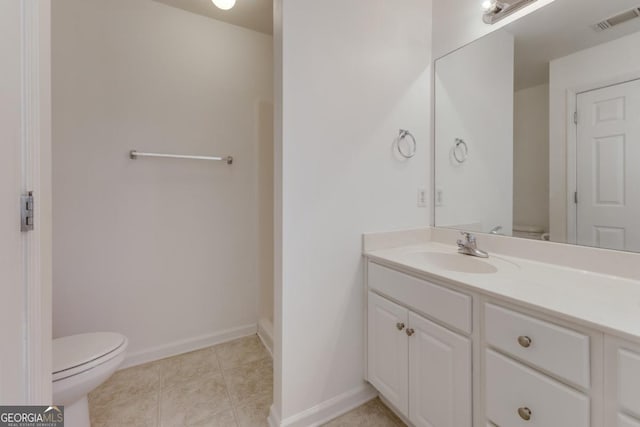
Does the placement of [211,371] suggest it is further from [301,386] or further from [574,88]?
[574,88]

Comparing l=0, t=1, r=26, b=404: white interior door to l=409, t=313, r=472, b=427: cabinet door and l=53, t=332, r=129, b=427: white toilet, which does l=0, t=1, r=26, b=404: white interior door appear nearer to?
l=53, t=332, r=129, b=427: white toilet

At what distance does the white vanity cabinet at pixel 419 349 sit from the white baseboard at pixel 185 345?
117cm

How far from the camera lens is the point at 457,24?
1.55 m

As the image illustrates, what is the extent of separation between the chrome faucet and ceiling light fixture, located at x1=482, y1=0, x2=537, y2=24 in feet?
3.60

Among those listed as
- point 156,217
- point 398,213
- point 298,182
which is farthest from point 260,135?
point 398,213

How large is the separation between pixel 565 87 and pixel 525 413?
132cm

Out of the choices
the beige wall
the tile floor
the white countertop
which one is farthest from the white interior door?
the beige wall

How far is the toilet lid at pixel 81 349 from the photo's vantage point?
1128 mm

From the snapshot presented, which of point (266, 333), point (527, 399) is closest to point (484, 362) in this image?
point (527, 399)

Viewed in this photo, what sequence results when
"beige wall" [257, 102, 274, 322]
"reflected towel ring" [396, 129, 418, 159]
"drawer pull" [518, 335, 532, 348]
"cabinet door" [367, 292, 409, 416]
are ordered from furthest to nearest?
"beige wall" [257, 102, 274, 322] → "reflected towel ring" [396, 129, 418, 159] → "cabinet door" [367, 292, 409, 416] → "drawer pull" [518, 335, 532, 348]

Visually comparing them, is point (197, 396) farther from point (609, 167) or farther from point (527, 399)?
point (609, 167)

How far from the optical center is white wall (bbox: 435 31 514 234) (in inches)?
56.2

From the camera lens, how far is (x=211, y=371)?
68.9 inches

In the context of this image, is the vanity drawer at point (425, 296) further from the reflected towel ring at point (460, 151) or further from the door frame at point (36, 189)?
the door frame at point (36, 189)
